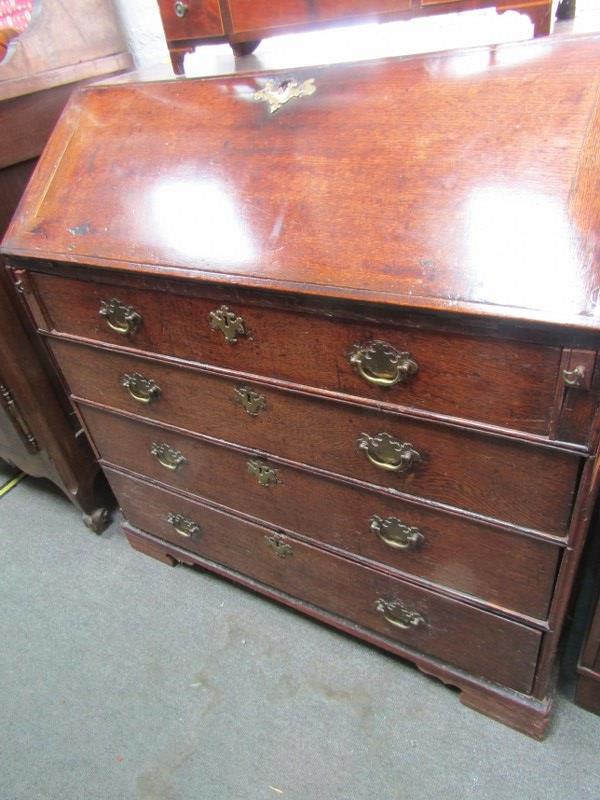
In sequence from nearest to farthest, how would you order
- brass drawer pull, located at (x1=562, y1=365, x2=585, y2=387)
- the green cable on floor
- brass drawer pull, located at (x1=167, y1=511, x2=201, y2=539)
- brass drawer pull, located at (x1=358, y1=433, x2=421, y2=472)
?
brass drawer pull, located at (x1=562, y1=365, x2=585, y2=387) < brass drawer pull, located at (x1=358, y1=433, x2=421, y2=472) < brass drawer pull, located at (x1=167, y1=511, x2=201, y2=539) < the green cable on floor

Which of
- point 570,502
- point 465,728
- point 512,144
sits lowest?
point 465,728

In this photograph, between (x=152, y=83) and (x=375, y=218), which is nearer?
(x=375, y=218)

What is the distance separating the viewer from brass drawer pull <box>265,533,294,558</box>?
129cm

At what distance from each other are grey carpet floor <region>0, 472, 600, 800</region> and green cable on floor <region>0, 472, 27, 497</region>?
0.46m

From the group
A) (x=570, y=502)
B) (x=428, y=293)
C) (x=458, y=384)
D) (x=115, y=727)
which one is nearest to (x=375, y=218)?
(x=428, y=293)

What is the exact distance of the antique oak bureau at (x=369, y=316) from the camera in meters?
0.76

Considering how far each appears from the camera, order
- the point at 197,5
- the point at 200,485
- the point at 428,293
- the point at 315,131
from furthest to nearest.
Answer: the point at 200,485 < the point at 197,5 < the point at 315,131 < the point at 428,293

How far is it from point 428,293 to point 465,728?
977 mm

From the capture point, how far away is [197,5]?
3.53 ft

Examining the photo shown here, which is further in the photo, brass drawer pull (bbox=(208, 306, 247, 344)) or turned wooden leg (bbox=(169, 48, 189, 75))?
turned wooden leg (bbox=(169, 48, 189, 75))

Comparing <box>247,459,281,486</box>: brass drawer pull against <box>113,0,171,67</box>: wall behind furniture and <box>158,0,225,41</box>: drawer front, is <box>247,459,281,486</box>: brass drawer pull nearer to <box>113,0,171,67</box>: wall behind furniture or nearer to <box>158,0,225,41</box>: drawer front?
<box>158,0,225,41</box>: drawer front

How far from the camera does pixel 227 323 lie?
38.0 inches

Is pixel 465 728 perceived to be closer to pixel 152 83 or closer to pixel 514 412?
pixel 514 412

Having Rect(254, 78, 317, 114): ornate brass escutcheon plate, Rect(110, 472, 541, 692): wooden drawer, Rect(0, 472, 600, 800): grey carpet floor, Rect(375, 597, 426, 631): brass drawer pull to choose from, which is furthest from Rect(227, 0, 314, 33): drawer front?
Rect(0, 472, 600, 800): grey carpet floor
